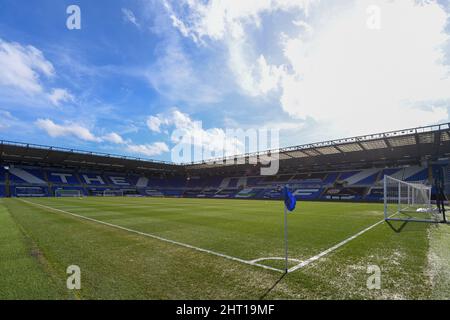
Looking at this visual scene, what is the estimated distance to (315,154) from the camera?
47.9 m

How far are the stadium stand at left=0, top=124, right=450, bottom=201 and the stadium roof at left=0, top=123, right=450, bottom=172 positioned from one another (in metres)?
0.11

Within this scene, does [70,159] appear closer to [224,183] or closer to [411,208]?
[224,183]

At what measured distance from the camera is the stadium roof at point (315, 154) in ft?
115

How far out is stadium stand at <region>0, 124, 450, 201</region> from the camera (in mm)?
39938

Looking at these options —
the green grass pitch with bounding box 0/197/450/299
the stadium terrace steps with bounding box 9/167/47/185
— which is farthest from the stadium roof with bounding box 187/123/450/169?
the stadium terrace steps with bounding box 9/167/47/185

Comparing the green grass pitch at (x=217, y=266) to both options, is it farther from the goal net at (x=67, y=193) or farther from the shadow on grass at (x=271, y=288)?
the goal net at (x=67, y=193)

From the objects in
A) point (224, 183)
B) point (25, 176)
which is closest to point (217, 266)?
point (224, 183)

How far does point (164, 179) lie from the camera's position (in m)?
81.9

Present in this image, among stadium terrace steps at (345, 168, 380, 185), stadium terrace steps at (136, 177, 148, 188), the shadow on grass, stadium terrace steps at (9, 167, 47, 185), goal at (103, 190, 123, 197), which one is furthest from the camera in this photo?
stadium terrace steps at (136, 177, 148, 188)

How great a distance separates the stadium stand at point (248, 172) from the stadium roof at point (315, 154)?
11 cm

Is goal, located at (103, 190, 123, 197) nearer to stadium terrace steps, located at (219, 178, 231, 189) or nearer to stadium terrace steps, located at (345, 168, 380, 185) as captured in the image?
stadium terrace steps, located at (219, 178, 231, 189)

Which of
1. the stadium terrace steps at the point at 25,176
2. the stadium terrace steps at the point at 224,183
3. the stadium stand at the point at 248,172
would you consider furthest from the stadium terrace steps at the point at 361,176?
the stadium terrace steps at the point at 25,176
